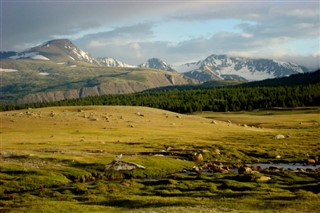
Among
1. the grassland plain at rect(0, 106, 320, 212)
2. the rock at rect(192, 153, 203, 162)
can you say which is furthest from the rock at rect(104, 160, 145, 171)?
the rock at rect(192, 153, 203, 162)

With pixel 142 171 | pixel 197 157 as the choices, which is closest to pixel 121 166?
pixel 142 171

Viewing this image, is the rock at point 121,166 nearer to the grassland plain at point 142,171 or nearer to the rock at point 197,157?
the grassland plain at point 142,171

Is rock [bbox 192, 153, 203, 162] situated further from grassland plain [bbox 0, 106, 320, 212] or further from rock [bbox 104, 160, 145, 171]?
rock [bbox 104, 160, 145, 171]

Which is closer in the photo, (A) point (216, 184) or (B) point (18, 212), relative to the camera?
(B) point (18, 212)

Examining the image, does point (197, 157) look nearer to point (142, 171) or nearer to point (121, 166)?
point (142, 171)

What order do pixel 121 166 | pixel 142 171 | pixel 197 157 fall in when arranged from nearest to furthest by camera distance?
pixel 121 166 → pixel 142 171 → pixel 197 157

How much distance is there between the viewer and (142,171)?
71500mm

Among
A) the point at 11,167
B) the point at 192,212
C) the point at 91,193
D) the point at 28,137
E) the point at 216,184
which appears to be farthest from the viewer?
the point at 28,137

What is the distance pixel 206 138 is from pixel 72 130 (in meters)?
42.0

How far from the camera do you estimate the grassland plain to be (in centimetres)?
4831

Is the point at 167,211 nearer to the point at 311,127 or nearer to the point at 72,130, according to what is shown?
the point at 72,130

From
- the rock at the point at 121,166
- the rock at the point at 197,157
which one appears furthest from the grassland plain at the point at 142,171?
the rock at the point at 197,157

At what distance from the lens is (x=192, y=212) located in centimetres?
4181

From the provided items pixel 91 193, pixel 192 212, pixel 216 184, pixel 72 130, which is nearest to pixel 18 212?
pixel 91 193
